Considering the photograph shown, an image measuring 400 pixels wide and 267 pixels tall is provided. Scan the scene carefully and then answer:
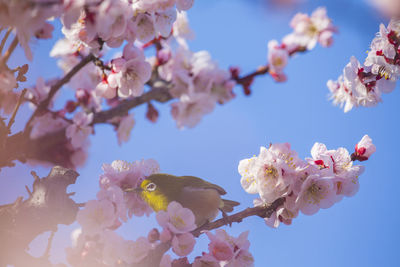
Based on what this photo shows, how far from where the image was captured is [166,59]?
81.0 inches

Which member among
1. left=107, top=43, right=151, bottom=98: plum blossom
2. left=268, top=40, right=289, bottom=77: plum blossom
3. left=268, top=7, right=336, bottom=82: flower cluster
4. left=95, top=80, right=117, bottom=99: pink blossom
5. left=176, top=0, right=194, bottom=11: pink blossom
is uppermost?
left=268, top=7, right=336, bottom=82: flower cluster

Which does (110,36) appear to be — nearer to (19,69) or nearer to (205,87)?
(19,69)

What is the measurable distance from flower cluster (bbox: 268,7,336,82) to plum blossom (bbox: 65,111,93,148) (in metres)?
1.18

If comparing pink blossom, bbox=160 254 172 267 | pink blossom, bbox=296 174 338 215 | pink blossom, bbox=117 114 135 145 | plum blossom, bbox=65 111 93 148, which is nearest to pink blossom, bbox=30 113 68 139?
plum blossom, bbox=65 111 93 148

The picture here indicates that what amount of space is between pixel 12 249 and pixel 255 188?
0.65 m

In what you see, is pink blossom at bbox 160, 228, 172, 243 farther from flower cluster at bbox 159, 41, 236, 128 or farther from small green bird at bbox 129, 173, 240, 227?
flower cluster at bbox 159, 41, 236, 128

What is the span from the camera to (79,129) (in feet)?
5.25

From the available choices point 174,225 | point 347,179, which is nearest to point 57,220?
point 174,225

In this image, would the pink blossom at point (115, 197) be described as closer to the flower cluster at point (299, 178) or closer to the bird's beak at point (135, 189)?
the bird's beak at point (135, 189)

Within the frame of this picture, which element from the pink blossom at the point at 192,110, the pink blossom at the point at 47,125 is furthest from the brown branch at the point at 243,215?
the pink blossom at the point at 192,110

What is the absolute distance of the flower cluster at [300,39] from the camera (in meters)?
2.20

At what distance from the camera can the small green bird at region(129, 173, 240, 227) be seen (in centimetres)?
105

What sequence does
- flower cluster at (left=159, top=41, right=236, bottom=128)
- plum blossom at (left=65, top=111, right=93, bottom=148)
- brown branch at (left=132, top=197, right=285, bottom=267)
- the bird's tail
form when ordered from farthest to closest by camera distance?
1. flower cluster at (left=159, top=41, right=236, bottom=128)
2. plum blossom at (left=65, top=111, right=93, bottom=148)
3. the bird's tail
4. brown branch at (left=132, top=197, right=285, bottom=267)

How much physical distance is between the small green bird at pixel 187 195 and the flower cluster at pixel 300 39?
130 centimetres
